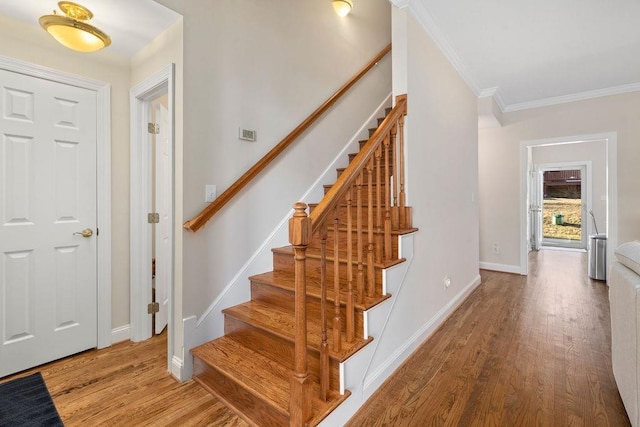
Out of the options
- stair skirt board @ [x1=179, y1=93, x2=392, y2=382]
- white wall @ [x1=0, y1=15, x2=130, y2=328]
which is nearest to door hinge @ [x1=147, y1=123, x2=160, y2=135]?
white wall @ [x1=0, y1=15, x2=130, y2=328]

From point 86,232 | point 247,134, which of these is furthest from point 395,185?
point 86,232

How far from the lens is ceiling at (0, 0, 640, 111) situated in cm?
183

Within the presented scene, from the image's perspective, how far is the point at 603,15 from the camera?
234 centimetres

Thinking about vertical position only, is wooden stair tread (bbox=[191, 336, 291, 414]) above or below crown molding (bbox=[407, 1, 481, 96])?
below

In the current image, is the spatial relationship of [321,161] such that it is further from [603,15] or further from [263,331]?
[603,15]

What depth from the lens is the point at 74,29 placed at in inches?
61.6

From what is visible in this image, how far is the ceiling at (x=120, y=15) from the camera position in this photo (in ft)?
5.53

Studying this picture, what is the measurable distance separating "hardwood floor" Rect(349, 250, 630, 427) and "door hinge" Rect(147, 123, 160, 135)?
→ 8.02 ft

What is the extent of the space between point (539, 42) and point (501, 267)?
321cm

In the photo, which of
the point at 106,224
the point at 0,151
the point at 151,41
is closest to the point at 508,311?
the point at 106,224

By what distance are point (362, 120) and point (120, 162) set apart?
8.04ft

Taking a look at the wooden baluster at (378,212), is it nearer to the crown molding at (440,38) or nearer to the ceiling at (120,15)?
the crown molding at (440,38)

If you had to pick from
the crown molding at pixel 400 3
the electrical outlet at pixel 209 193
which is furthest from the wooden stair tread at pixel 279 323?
the crown molding at pixel 400 3

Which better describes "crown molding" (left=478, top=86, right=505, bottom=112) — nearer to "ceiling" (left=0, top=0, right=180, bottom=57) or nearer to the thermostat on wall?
the thermostat on wall
